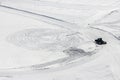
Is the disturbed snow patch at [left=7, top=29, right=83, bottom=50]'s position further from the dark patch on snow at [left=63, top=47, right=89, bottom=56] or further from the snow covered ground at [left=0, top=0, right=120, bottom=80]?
the dark patch on snow at [left=63, top=47, right=89, bottom=56]

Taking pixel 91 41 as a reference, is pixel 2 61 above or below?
below

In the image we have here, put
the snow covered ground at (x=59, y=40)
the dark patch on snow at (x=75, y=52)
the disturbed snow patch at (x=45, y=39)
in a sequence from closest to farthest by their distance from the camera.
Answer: the snow covered ground at (x=59, y=40) < the dark patch on snow at (x=75, y=52) < the disturbed snow patch at (x=45, y=39)

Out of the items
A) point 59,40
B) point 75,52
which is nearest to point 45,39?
point 59,40

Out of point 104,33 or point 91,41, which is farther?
point 104,33

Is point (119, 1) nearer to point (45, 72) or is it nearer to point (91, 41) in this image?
point (91, 41)

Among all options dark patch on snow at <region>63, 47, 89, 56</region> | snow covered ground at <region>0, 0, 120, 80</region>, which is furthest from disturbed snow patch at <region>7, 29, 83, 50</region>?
dark patch on snow at <region>63, 47, 89, 56</region>

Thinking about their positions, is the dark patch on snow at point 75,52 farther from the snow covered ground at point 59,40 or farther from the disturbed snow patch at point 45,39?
the disturbed snow patch at point 45,39

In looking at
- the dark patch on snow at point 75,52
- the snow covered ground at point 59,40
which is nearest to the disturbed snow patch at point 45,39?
the snow covered ground at point 59,40

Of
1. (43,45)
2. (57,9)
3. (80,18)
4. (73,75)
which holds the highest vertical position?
(57,9)

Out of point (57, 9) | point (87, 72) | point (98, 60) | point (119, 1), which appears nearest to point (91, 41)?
point (98, 60)

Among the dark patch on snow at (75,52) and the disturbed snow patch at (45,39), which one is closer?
the dark patch on snow at (75,52)
